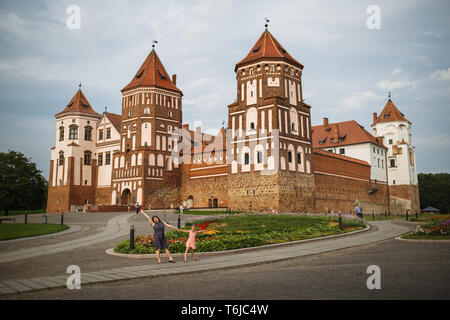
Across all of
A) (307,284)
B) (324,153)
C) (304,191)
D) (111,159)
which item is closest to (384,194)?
(324,153)

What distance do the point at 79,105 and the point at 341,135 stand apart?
43071 millimetres

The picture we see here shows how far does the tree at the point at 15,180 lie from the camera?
54.9 meters

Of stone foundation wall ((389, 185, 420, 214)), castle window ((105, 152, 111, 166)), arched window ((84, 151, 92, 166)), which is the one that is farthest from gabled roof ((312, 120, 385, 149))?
arched window ((84, 151, 92, 166))

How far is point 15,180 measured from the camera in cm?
5669

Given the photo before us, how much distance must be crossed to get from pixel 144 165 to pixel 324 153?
77.3ft

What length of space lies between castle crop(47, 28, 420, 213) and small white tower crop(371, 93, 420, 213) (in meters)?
0.23

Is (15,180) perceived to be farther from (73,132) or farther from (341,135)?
(341,135)

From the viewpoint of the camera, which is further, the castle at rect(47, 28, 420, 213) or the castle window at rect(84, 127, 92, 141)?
the castle window at rect(84, 127, 92, 141)

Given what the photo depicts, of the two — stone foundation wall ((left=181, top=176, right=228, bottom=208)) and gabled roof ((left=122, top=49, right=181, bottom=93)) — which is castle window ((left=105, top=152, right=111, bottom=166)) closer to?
gabled roof ((left=122, top=49, right=181, bottom=93))

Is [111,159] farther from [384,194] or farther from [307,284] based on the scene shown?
[307,284]

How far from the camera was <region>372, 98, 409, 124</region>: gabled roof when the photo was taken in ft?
230

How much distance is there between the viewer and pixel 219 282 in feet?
28.0

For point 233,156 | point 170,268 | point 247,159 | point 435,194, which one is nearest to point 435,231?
point 170,268
